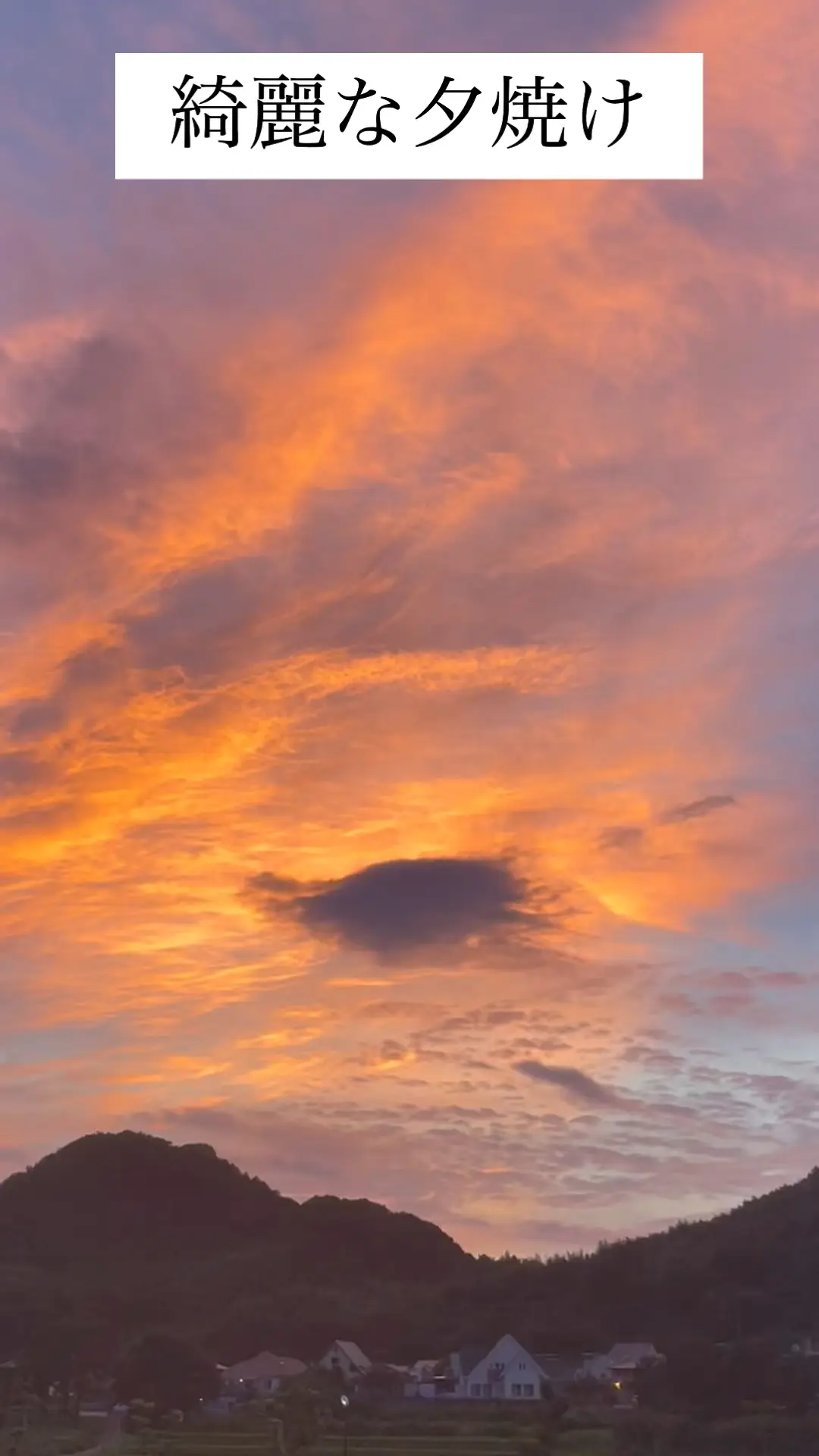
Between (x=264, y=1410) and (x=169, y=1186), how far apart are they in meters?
72.6

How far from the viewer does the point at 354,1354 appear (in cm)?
7725

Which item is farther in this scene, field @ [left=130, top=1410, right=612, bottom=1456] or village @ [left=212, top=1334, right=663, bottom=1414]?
village @ [left=212, top=1334, right=663, bottom=1414]

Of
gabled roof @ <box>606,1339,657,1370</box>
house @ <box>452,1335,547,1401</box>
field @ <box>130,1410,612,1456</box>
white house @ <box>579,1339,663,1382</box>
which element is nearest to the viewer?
field @ <box>130,1410,612,1456</box>

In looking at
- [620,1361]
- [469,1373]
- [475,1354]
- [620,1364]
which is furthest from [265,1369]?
[620,1364]

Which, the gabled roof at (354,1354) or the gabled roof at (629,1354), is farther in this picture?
the gabled roof at (354,1354)

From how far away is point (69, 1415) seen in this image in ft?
195

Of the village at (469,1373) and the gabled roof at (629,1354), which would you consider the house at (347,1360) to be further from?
the gabled roof at (629,1354)

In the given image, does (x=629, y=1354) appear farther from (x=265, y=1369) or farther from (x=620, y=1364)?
(x=265, y=1369)

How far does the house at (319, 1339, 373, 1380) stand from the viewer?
237 feet

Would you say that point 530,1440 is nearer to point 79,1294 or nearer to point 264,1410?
point 264,1410

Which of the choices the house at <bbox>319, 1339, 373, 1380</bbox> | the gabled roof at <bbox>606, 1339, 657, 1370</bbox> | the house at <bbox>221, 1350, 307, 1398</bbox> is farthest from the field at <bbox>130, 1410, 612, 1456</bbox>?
the house at <bbox>319, 1339, 373, 1380</bbox>

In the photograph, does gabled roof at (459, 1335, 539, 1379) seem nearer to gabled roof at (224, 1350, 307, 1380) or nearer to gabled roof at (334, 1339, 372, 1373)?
gabled roof at (334, 1339, 372, 1373)

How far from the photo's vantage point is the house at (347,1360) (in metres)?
72.2

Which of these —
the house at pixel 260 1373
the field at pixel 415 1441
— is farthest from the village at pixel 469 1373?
the field at pixel 415 1441
